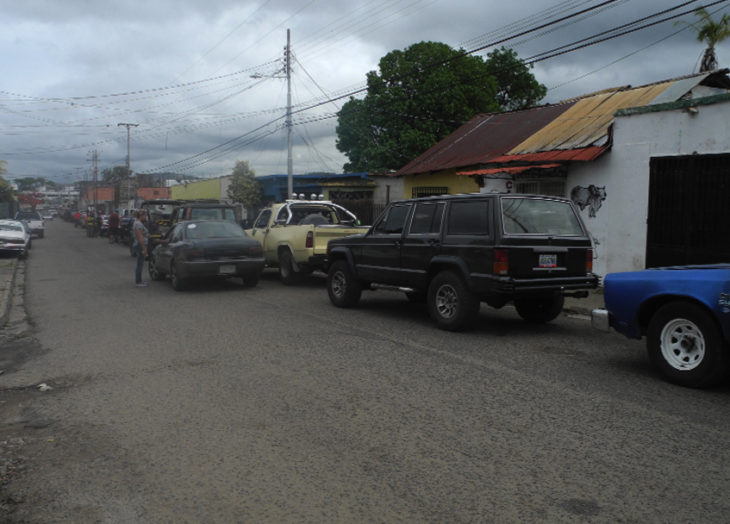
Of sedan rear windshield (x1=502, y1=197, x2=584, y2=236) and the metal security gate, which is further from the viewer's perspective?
the metal security gate

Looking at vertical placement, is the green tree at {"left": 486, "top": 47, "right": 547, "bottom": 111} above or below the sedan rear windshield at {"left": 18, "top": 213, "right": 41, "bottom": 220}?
above

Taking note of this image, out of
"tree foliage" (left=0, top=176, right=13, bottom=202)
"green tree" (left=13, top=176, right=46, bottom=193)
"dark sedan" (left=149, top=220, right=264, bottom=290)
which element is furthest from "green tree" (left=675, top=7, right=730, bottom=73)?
"green tree" (left=13, top=176, right=46, bottom=193)

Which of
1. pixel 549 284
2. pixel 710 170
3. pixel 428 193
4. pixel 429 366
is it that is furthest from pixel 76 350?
pixel 428 193

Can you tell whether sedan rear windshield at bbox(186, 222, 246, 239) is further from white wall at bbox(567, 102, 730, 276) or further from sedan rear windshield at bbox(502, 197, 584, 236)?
white wall at bbox(567, 102, 730, 276)

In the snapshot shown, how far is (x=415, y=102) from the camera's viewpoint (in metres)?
34.4

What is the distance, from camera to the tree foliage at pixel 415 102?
112 ft

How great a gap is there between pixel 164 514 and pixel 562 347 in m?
5.57

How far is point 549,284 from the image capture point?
805cm

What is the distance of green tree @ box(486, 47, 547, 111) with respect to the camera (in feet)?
128

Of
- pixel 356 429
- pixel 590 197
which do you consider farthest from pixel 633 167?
pixel 356 429

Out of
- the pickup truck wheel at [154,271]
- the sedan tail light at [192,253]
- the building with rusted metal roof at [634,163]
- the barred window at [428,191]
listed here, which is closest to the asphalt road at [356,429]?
the sedan tail light at [192,253]

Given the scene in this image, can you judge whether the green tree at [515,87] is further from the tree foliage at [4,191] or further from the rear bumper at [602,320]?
the tree foliage at [4,191]

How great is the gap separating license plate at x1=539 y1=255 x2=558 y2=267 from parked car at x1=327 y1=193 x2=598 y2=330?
0.01 m

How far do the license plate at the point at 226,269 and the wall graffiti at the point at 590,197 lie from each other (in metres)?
7.74
